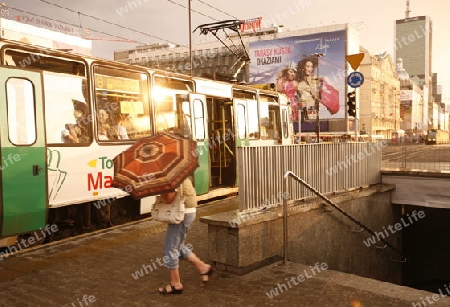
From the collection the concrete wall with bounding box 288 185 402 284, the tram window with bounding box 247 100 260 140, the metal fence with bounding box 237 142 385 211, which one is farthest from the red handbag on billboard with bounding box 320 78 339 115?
the metal fence with bounding box 237 142 385 211

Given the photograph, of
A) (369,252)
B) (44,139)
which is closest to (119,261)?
(44,139)

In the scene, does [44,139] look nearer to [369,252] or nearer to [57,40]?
[369,252]

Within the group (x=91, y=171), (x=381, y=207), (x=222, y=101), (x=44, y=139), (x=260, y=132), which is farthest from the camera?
(x=260, y=132)

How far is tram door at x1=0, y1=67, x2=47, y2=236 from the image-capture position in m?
6.57

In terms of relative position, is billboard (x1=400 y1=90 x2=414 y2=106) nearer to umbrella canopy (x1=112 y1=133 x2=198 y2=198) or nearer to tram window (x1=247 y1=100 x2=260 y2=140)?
tram window (x1=247 y1=100 x2=260 y2=140)

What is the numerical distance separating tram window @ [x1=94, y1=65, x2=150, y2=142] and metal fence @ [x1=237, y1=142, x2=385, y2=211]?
3.45 metres

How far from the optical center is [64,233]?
27.6ft

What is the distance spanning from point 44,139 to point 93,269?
8.12 ft

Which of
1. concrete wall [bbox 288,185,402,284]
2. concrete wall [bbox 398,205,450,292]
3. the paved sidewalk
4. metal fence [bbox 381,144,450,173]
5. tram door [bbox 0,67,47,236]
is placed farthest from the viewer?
concrete wall [bbox 398,205,450,292]

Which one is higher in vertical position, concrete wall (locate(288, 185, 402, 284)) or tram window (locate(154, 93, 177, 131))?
tram window (locate(154, 93, 177, 131))

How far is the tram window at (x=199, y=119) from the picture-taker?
1112 centimetres

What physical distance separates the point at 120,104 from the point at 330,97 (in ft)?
218

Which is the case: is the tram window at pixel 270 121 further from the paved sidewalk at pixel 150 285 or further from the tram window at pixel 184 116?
the paved sidewalk at pixel 150 285

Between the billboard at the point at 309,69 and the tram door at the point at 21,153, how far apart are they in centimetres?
6364
